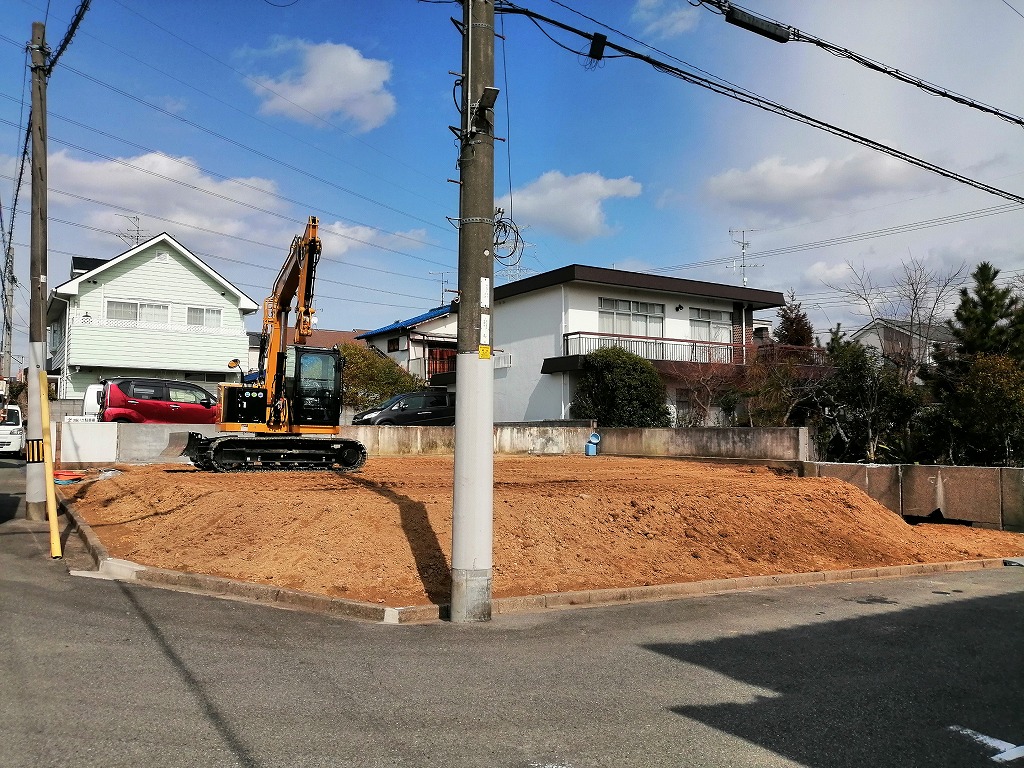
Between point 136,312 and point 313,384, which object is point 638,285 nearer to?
point 313,384

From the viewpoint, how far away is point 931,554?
11.5 m

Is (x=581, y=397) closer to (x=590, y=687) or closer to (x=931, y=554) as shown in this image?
(x=931, y=554)

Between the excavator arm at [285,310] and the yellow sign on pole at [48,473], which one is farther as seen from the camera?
the excavator arm at [285,310]

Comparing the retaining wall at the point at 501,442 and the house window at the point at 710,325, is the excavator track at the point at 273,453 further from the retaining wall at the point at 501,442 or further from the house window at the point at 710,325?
the house window at the point at 710,325

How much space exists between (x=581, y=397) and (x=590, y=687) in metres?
21.8

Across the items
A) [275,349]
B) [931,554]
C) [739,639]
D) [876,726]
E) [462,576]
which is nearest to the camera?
[876,726]

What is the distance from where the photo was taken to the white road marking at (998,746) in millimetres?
4169

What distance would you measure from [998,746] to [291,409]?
1409 cm

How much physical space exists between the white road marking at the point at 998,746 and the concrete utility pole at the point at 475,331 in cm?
391

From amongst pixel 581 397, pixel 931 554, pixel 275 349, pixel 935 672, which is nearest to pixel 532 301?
pixel 581 397

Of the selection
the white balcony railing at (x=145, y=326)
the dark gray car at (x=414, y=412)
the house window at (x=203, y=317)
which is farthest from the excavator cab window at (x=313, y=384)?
the house window at (x=203, y=317)

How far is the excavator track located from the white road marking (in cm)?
1319

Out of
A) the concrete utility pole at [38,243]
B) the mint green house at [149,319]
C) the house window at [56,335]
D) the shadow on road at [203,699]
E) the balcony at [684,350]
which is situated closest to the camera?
the shadow on road at [203,699]

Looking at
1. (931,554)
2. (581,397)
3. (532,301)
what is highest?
(532,301)
